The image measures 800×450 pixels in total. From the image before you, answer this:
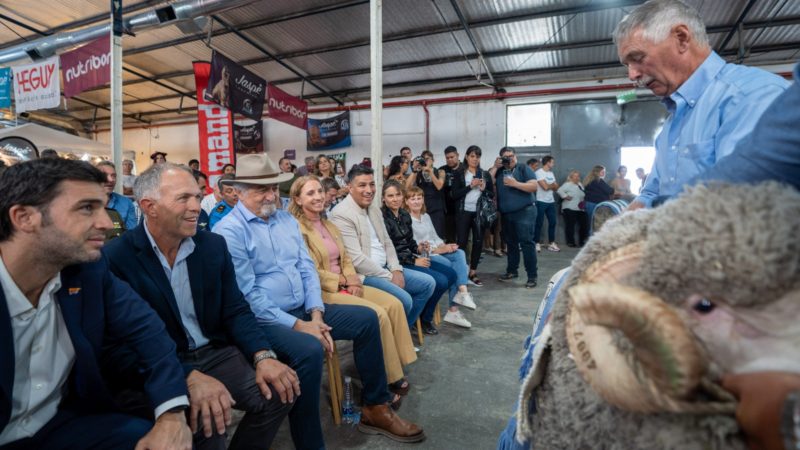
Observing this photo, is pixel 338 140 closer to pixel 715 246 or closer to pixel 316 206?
pixel 316 206

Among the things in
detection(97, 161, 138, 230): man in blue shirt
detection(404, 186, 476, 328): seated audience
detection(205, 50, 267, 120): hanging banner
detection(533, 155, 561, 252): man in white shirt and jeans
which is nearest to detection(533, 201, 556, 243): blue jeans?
detection(533, 155, 561, 252): man in white shirt and jeans

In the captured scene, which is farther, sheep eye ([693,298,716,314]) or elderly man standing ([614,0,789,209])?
elderly man standing ([614,0,789,209])

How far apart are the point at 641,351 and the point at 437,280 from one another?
304cm

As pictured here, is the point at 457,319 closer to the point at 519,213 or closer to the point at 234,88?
the point at 519,213

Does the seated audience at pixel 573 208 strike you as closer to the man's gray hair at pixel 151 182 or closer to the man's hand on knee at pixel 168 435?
the man's gray hair at pixel 151 182

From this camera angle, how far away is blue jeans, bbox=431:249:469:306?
3744 millimetres

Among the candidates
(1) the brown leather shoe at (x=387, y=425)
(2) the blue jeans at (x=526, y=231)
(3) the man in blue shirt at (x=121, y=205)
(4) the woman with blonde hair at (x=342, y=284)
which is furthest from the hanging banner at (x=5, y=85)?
(2) the blue jeans at (x=526, y=231)

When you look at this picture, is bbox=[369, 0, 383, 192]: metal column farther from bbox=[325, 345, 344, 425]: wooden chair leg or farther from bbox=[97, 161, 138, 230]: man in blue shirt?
bbox=[97, 161, 138, 230]: man in blue shirt

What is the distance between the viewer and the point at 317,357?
183 centimetres

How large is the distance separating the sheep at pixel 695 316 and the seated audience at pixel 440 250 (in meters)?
3.25

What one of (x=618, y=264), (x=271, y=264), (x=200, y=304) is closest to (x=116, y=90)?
(x=271, y=264)

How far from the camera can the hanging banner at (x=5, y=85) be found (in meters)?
5.51

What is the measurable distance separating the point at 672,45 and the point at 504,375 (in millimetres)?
2101

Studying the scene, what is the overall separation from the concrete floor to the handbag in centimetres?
120
